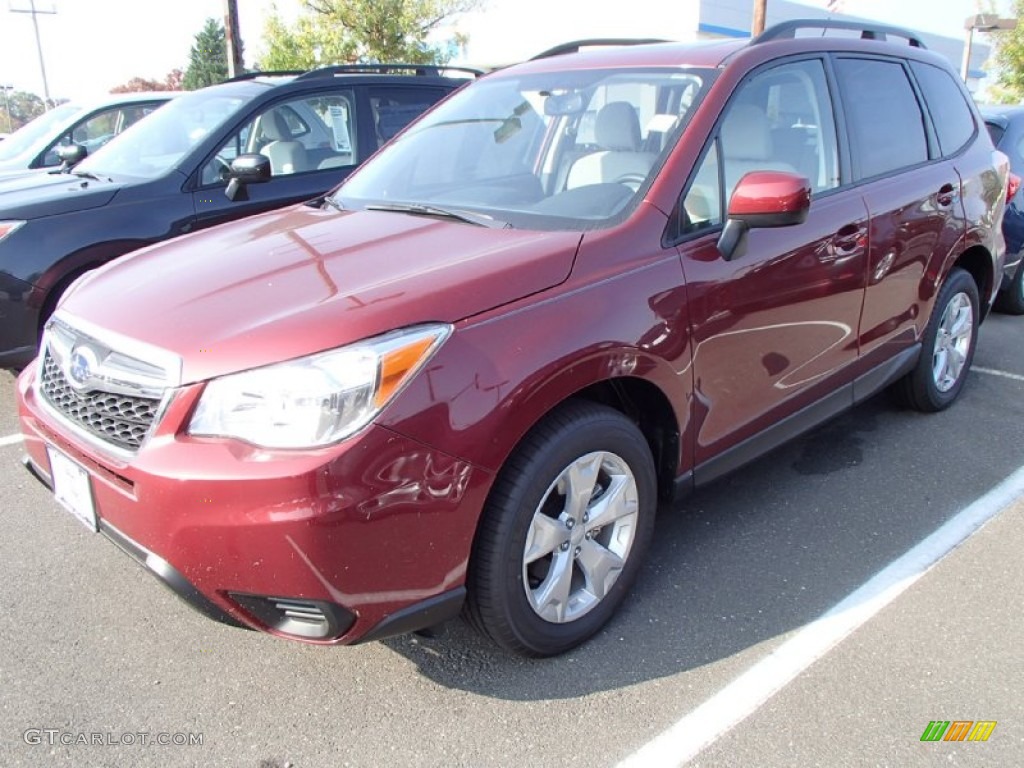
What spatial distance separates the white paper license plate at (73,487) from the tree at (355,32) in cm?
2030

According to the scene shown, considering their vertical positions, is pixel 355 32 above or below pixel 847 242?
above

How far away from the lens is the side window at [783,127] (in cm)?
295

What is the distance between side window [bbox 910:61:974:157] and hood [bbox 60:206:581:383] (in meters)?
2.61

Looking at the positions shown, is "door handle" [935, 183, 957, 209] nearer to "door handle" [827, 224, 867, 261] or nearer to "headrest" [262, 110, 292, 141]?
"door handle" [827, 224, 867, 261]

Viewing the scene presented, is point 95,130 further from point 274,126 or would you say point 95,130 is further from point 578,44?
point 578,44

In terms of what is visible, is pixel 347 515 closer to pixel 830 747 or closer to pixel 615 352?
pixel 615 352

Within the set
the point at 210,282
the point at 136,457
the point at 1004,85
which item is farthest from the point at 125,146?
the point at 1004,85

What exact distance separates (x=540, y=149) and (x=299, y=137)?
2955 millimetres

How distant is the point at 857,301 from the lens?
340 cm

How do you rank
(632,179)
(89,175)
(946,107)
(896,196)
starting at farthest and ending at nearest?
(89,175) → (946,107) → (896,196) → (632,179)

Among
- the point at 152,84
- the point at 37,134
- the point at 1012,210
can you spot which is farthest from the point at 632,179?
the point at 152,84

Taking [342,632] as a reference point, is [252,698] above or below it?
below

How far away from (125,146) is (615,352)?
4693mm

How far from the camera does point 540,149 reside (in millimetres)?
3186
